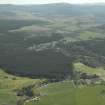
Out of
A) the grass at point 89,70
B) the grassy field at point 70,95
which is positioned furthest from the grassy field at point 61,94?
the grass at point 89,70

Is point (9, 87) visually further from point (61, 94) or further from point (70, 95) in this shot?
point (70, 95)

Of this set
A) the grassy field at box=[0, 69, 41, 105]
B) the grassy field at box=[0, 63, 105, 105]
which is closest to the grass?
the grassy field at box=[0, 63, 105, 105]

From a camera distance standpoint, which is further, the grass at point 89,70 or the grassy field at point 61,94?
the grass at point 89,70

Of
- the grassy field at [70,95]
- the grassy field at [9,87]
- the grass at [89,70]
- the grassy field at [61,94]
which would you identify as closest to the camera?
the grassy field at [70,95]

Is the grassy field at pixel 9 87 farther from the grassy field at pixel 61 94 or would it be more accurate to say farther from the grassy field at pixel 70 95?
the grassy field at pixel 70 95

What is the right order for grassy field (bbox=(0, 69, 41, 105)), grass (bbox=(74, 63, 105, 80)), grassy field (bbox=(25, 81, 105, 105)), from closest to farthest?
grassy field (bbox=(25, 81, 105, 105)), grassy field (bbox=(0, 69, 41, 105)), grass (bbox=(74, 63, 105, 80))

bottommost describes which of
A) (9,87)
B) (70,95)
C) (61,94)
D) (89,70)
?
(89,70)

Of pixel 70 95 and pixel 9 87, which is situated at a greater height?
pixel 70 95

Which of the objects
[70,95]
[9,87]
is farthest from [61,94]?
[9,87]

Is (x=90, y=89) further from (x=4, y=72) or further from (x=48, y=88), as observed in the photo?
(x=4, y=72)

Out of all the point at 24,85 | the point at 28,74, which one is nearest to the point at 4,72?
the point at 28,74

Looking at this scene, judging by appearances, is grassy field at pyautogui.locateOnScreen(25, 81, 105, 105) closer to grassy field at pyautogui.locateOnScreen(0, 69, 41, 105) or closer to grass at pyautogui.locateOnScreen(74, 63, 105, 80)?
grassy field at pyautogui.locateOnScreen(0, 69, 41, 105)
